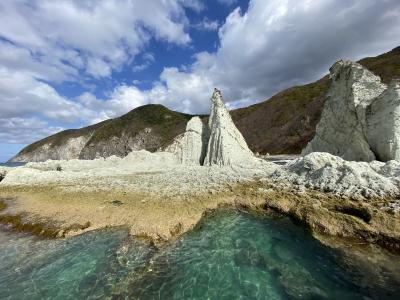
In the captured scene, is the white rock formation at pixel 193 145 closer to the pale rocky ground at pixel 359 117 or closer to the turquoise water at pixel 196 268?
the pale rocky ground at pixel 359 117

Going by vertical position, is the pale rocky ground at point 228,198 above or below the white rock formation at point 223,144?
below

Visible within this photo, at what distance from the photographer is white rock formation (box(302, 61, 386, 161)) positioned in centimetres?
2498

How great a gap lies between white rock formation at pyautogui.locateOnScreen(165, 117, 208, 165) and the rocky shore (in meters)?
6.65

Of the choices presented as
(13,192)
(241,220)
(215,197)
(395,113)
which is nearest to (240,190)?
(215,197)

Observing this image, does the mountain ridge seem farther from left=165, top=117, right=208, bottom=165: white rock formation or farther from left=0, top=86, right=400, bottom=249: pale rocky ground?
left=0, top=86, right=400, bottom=249: pale rocky ground

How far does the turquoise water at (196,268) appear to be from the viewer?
407 inches

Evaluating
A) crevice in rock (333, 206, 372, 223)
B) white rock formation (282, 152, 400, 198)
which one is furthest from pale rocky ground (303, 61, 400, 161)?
crevice in rock (333, 206, 372, 223)

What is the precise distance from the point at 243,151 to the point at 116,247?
70.7ft

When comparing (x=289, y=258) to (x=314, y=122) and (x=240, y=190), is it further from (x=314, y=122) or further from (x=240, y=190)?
(x=314, y=122)

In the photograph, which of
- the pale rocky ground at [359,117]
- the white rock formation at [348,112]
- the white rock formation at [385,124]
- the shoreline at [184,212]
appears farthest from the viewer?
the white rock formation at [348,112]

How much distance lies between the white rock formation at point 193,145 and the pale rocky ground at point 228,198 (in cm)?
627

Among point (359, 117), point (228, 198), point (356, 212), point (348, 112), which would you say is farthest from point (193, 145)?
point (356, 212)

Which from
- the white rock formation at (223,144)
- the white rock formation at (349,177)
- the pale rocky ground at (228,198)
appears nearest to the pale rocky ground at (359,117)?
the white rock formation at (349,177)

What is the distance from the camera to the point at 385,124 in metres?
22.2
